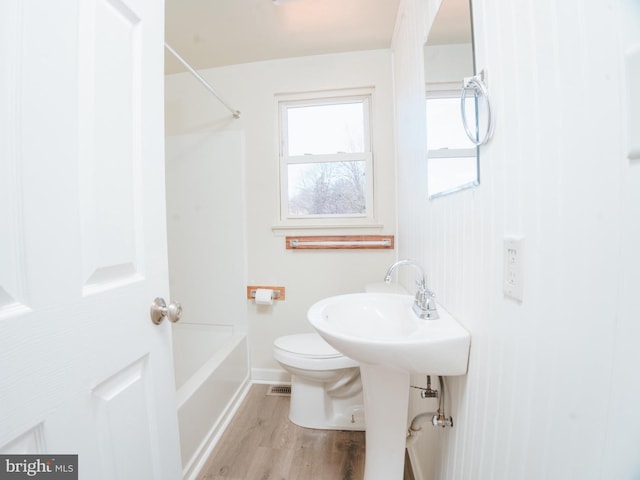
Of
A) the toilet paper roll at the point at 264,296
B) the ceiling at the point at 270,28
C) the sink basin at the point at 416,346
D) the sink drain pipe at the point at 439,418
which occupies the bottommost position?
the sink drain pipe at the point at 439,418

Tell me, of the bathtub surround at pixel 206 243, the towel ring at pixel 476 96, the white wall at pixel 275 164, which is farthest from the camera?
the bathtub surround at pixel 206 243

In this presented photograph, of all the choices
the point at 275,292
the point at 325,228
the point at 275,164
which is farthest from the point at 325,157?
the point at 275,292

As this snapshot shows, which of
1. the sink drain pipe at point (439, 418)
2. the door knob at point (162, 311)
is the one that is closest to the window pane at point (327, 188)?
the sink drain pipe at point (439, 418)

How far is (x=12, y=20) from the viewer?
392 mm

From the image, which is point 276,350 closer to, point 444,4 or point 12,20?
point 12,20

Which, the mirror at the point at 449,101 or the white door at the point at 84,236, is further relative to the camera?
the mirror at the point at 449,101

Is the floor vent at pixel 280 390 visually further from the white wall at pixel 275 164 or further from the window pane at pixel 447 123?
the window pane at pixel 447 123

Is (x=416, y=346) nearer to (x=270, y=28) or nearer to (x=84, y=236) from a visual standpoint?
(x=84, y=236)

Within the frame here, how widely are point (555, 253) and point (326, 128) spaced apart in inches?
72.4

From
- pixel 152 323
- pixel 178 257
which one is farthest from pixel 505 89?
pixel 178 257

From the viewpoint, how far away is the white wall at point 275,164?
1.92m

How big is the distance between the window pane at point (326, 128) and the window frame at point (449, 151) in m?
0.96

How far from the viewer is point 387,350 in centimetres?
70

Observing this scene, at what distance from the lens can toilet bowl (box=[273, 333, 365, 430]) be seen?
4.97 feet
